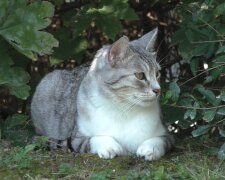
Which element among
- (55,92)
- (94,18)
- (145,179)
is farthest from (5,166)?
(94,18)

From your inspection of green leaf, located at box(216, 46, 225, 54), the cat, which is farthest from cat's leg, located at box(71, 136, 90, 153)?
green leaf, located at box(216, 46, 225, 54)

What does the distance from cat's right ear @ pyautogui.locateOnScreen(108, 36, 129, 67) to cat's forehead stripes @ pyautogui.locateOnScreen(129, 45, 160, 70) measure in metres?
0.16

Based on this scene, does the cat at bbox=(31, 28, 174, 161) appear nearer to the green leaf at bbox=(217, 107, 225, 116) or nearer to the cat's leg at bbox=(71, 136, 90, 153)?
the cat's leg at bbox=(71, 136, 90, 153)

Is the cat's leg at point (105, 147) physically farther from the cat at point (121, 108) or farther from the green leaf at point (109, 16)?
the green leaf at point (109, 16)

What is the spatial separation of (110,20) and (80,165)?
1.57 m

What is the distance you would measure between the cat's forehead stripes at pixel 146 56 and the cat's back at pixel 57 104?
0.65 m

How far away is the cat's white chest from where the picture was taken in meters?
4.73

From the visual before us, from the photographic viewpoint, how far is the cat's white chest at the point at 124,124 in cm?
473

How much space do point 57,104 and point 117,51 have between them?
1.04m

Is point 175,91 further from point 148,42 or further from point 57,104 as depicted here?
point 57,104

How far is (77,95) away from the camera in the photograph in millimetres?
5180

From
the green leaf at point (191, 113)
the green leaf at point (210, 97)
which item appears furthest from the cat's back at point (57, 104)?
the green leaf at point (210, 97)

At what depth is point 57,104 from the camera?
555cm

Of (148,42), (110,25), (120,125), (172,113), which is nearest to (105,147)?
(120,125)
